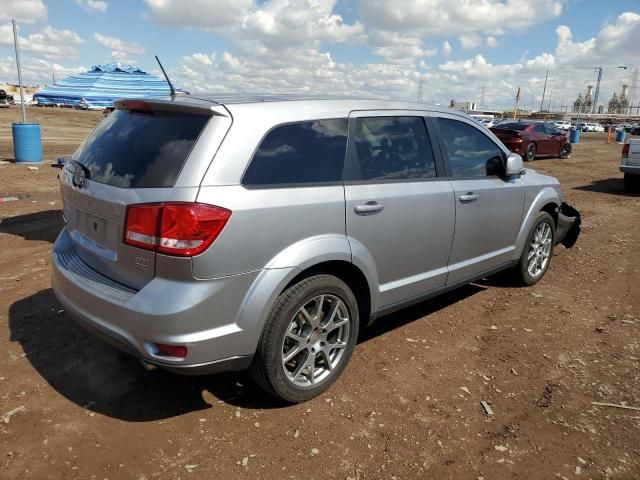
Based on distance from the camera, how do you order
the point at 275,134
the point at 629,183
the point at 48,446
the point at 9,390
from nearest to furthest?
the point at 48,446 → the point at 275,134 → the point at 9,390 → the point at 629,183

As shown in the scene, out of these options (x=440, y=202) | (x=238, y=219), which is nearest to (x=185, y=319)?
(x=238, y=219)

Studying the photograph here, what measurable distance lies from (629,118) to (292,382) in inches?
6831

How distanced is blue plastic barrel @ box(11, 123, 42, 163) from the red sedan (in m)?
15.2

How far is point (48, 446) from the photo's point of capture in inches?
104

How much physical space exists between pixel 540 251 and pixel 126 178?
4291 mm

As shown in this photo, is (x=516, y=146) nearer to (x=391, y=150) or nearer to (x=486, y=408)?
(x=391, y=150)

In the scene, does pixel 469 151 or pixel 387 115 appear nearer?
pixel 387 115

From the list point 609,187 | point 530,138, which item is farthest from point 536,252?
point 530,138

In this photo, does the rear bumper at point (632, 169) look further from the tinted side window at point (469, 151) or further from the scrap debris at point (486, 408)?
the scrap debris at point (486, 408)

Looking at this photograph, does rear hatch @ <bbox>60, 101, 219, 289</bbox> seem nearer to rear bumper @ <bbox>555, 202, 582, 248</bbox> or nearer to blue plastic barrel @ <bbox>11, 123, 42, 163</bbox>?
rear bumper @ <bbox>555, 202, 582, 248</bbox>

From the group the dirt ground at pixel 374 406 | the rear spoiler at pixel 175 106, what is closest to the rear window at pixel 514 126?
the dirt ground at pixel 374 406

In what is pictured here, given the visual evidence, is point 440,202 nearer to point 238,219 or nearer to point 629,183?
point 238,219

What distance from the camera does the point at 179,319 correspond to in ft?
8.02

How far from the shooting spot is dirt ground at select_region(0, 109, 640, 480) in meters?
2.59
